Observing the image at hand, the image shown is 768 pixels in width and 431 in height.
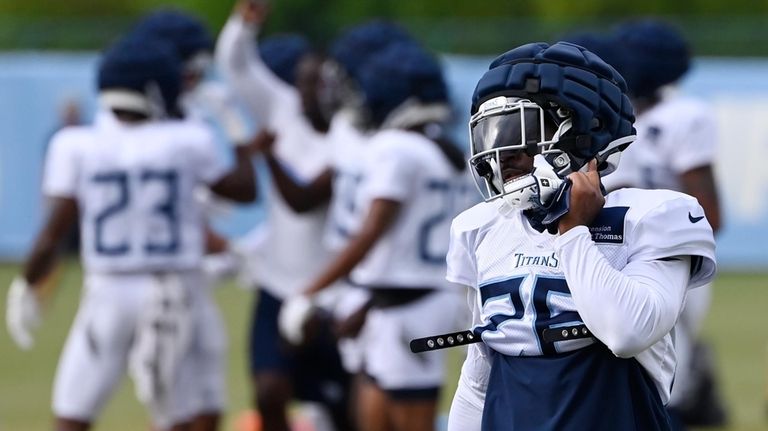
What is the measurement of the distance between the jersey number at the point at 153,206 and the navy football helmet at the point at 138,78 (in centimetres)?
28

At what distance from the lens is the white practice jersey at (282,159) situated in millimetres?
7977

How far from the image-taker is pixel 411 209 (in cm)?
655

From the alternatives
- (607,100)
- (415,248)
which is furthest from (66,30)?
(607,100)

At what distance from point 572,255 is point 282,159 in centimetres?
500

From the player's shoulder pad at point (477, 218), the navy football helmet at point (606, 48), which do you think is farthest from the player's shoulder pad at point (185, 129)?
the player's shoulder pad at point (477, 218)

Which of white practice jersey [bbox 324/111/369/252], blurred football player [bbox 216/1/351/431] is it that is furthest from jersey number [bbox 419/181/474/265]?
blurred football player [bbox 216/1/351/431]

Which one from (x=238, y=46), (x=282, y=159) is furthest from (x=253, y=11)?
(x=282, y=159)

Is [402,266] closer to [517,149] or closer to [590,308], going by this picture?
[517,149]

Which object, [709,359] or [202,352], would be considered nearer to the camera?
[202,352]

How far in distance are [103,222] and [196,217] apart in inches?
15.7

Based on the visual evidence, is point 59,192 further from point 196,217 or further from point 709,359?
point 709,359

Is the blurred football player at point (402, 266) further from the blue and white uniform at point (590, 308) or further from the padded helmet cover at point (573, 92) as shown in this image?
the padded helmet cover at point (573, 92)

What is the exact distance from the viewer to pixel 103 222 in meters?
6.68

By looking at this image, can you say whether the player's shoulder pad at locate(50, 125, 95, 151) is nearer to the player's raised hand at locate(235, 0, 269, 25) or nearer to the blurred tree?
the player's raised hand at locate(235, 0, 269, 25)
